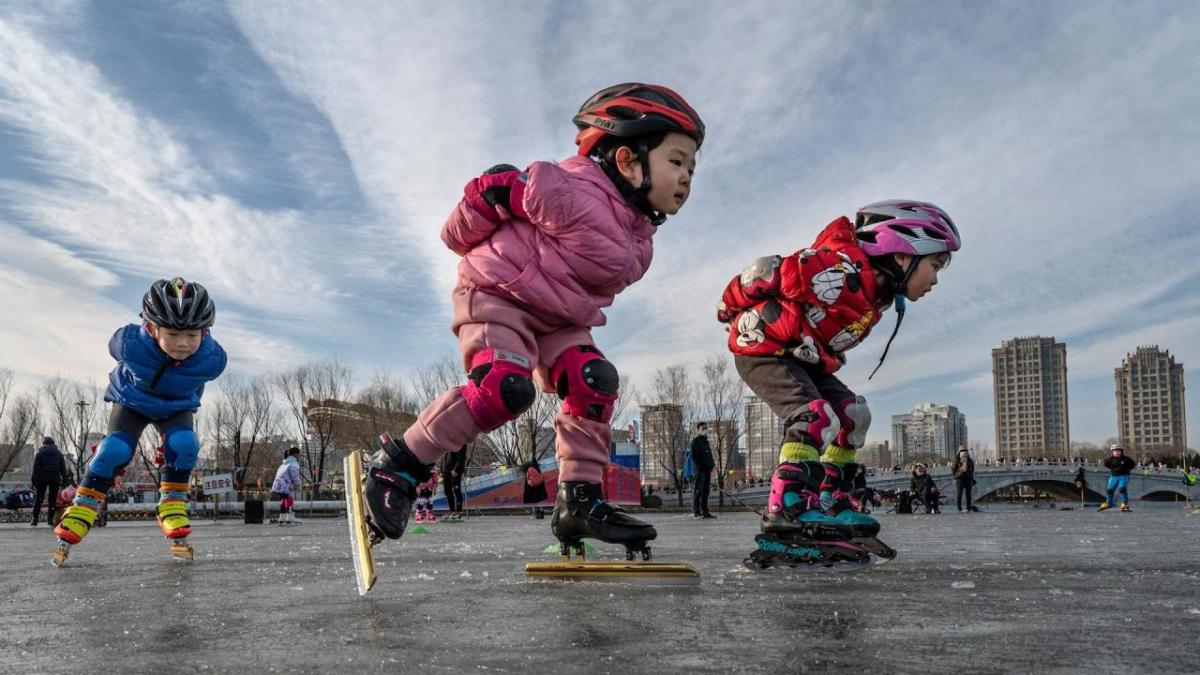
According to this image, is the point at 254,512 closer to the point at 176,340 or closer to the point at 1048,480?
the point at 176,340

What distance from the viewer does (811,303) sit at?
4531 mm

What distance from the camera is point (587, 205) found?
11.5ft

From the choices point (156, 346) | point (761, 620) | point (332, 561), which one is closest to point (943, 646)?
point (761, 620)

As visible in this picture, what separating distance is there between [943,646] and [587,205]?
7.24 ft

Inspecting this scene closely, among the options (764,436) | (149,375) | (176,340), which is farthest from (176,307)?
(764,436)

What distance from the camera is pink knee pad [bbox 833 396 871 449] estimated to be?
4758 mm

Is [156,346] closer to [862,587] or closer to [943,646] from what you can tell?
[862,587]

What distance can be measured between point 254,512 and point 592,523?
16699 mm

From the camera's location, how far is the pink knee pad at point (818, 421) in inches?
167

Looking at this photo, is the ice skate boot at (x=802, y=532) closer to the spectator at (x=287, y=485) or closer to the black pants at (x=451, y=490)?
the black pants at (x=451, y=490)

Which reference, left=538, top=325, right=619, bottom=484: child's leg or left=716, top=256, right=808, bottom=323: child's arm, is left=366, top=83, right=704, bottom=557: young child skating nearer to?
left=538, top=325, right=619, bottom=484: child's leg

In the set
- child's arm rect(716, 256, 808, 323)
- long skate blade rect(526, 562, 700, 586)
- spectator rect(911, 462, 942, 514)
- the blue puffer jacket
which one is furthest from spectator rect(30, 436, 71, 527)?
spectator rect(911, 462, 942, 514)

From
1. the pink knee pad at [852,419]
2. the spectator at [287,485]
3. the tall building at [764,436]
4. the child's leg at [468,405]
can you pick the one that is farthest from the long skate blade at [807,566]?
the tall building at [764,436]

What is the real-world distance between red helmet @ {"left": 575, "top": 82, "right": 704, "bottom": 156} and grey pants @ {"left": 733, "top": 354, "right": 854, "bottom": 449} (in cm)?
132
